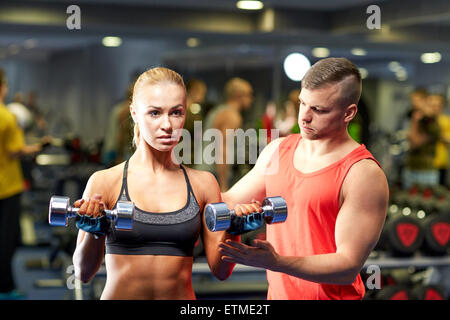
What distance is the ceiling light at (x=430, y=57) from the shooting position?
6151mm

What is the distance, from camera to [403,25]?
4102 mm

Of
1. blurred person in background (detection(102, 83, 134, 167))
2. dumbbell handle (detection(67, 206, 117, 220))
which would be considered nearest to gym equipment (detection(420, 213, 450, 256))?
blurred person in background (detection(102, 83, 134, 167))

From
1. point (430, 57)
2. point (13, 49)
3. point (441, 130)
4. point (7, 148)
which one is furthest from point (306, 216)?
point (13, 49)

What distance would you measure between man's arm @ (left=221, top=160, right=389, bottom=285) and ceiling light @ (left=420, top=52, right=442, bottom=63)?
4629 mm

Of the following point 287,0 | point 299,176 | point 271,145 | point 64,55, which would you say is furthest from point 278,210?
point 64,55

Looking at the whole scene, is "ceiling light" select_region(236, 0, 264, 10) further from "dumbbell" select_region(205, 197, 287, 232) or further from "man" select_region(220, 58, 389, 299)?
"dumbbell" select_region(205, 197, 287, 232)

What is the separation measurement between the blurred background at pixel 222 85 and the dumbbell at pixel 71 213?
1.61 metres

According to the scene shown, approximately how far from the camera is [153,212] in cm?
174

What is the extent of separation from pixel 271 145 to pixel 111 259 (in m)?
0.55

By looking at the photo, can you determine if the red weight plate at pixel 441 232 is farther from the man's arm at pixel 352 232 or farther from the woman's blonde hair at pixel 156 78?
the woman's blonde hair at pixel 156 78

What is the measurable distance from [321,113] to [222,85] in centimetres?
518

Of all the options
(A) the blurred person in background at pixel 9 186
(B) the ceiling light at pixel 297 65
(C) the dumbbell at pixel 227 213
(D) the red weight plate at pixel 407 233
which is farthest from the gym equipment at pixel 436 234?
(C) the dumbbell at pixel 227 213

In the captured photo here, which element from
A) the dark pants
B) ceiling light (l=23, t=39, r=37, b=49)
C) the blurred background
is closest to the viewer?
the blurred background

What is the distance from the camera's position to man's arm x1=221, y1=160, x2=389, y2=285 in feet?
5.74
